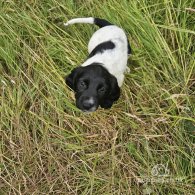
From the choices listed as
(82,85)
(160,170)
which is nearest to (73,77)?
(82,85)

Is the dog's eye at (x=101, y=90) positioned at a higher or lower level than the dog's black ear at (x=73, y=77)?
lower

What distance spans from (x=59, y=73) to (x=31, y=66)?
222mm

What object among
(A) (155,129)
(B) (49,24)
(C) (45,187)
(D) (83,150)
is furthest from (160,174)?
(B) (49,24)

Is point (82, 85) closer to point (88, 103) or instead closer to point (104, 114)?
point (88, 103)

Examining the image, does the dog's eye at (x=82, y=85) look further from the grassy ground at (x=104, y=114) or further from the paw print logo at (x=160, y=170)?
the paw print logo at (x=160, y=170)

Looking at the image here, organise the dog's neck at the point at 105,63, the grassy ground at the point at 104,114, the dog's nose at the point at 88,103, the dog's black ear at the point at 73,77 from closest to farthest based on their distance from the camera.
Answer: the dog's nose at the point at 88,103 → the dog's black ear at the point at 73,77 → the dog's neck at the point at 105,63 → the grassy ground at the point at 104,114

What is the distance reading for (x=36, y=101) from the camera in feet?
12.5

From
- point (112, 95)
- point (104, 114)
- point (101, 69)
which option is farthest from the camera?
point (104, 114)

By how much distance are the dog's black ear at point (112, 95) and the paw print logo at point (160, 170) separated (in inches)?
20.6

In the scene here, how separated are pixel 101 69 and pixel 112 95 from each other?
211mm

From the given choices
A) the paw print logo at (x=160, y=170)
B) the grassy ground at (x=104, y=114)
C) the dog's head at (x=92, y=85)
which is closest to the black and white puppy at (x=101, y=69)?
the dog's head at (x=92, y=85)

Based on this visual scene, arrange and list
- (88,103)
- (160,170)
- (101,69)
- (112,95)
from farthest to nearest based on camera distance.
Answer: (160,170) → (112,95) → (101,69) → (88,103)

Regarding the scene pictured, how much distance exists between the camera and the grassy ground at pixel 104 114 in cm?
356

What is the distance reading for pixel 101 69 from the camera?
329 cm
